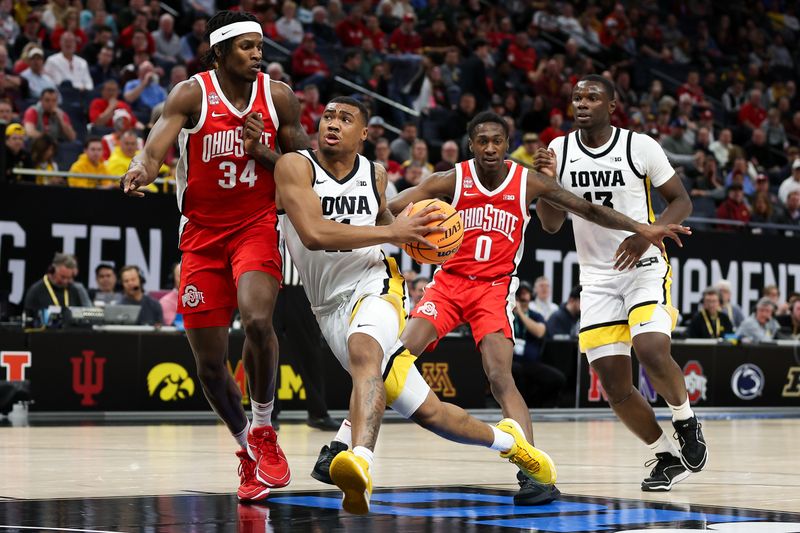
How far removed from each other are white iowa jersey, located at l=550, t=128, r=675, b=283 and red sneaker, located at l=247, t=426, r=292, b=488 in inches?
89.3

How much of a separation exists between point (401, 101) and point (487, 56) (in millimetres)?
2736

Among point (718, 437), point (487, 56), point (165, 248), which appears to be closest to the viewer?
point (718, 437)

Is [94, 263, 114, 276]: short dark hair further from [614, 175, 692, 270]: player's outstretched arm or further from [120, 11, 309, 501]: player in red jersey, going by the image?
[614, 175, 692, 270]: player's outstretched arm

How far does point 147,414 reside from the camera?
524 inches

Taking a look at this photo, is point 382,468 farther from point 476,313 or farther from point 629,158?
point 629,158

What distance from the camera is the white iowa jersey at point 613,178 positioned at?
24.9 feet

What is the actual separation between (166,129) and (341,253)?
1111mm

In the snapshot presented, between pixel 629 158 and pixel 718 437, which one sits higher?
pixel 629 158

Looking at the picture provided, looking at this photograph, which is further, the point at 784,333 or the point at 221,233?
the point at 784,333

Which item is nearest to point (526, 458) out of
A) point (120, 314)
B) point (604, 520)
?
point (604, 520)

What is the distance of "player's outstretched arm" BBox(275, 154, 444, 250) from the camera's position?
5.79 m

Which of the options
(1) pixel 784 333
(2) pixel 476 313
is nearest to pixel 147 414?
(2) pixel 476 313

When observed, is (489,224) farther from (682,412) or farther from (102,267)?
(102,267)

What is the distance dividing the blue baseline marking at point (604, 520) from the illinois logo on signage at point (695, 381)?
10644mm
